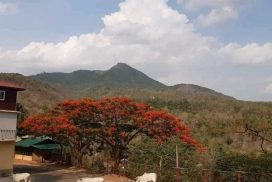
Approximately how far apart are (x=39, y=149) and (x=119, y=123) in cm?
1240

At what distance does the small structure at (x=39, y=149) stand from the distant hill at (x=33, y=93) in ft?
115

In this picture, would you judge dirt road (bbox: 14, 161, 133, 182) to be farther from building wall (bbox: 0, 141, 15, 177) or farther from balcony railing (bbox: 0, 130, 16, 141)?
balcony railing (bbox: 0, 130, 16, 141)

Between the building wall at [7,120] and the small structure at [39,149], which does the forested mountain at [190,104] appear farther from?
the building wall at [7,120]

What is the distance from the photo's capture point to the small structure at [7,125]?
2478 cm

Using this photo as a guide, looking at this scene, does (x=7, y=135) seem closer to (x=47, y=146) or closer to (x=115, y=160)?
(x=115, y=160)

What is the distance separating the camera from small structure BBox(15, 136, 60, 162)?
38.5 m

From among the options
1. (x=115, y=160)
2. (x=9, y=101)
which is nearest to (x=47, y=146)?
(x=115, y=160)

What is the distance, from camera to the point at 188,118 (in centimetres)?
6156

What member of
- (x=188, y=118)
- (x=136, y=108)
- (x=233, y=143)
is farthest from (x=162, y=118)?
(x=188, y=118)

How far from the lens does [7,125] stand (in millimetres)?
24938

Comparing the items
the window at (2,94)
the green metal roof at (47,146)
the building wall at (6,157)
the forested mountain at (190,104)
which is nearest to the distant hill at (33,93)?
the forested mountain at (190,104)

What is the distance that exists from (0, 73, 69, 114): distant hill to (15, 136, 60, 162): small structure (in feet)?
115

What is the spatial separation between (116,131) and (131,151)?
1694 mm

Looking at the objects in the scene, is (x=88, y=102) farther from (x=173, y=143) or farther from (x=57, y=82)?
(x=57, y=82)
